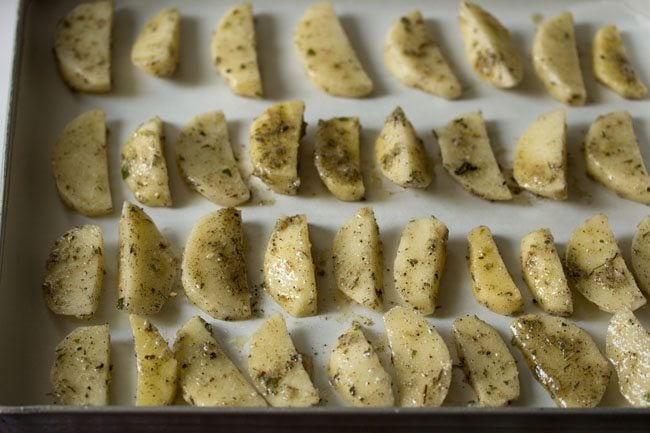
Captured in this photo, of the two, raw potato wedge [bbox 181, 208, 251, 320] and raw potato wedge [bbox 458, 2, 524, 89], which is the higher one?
raw potato wedge [bbox 458, 2, 524, 89]

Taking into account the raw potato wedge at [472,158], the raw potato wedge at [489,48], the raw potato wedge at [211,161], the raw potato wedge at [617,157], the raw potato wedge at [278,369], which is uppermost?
the raw potato wedge at [489,48]

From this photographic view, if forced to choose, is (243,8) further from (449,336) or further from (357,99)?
(449,336)

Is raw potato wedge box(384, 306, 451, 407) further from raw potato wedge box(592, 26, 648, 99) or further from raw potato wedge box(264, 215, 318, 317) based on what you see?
raw potato wedge box(592, 26, 648, 99)

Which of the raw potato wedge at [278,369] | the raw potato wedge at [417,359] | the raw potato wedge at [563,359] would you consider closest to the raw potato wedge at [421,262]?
the raw potato wedge at [417,359]

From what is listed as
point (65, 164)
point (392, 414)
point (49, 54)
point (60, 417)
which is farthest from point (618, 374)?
point (49, 54)

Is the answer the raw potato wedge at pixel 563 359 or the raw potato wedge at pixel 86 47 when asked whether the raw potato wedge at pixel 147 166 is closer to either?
the raw potato wedge at pixel 86 47

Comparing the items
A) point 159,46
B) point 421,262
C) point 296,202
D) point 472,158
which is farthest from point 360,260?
point 159,46

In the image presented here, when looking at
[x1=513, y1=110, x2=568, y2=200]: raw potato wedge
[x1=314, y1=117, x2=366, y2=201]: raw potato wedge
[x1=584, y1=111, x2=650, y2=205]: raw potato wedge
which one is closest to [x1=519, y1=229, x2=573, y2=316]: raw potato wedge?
[x1=513, y1=110, x2=568, y2=200]: raw potato wedge
